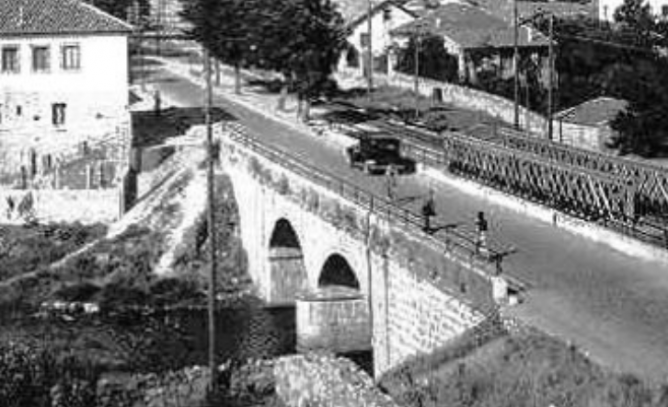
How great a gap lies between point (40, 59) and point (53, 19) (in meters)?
2.33

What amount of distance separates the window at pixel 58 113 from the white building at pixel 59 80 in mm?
56

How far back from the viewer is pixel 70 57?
3039 inches

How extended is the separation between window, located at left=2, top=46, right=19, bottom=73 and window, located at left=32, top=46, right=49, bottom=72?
100cm

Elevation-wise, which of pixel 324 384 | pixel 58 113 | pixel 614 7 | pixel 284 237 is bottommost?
pixel 284 237

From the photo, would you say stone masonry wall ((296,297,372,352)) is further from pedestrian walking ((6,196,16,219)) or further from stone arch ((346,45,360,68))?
stone arch ((346,45,360,68))

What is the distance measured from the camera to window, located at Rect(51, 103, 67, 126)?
255 ft

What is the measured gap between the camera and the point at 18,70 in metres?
77.3

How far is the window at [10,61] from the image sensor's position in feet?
253

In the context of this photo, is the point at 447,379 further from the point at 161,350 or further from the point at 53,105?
the point at 53,105

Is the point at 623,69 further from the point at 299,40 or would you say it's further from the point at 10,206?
the point at 10,206

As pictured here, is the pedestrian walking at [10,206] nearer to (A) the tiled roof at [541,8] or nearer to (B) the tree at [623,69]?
(B) the tree at [623,69]

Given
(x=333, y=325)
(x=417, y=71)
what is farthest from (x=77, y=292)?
(x=417, y=71)

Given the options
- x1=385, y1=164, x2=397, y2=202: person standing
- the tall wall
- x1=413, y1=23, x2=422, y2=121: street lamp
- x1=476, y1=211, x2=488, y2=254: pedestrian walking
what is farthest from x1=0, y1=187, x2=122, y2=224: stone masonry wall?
x1=476, y1=211, x2=488, y2=254: pedestrian walking

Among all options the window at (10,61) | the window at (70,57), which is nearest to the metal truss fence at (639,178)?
the window at (70,57)
